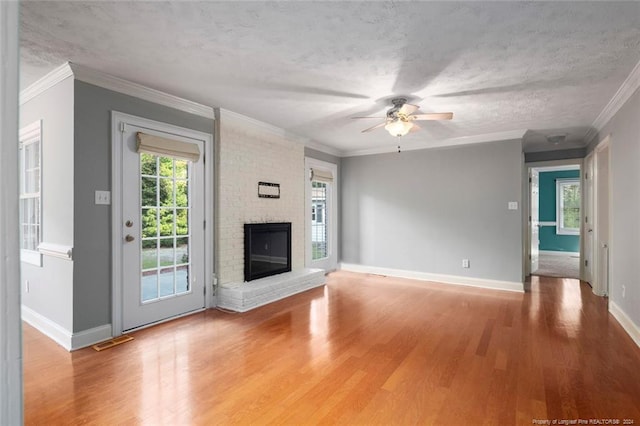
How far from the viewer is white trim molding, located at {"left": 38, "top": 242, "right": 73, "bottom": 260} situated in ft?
9.50

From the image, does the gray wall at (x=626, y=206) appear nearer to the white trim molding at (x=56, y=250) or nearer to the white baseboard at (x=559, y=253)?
the white trim molding at (x=56, y=250)

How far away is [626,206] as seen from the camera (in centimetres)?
340

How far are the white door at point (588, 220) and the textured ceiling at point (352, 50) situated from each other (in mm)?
1827

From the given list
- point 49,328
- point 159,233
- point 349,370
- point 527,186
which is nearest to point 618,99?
point 527,186

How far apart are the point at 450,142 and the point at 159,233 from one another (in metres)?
4.43

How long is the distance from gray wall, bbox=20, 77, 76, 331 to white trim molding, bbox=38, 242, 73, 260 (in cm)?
4

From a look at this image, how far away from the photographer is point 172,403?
6.89 ft

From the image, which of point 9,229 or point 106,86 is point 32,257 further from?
point 9,229

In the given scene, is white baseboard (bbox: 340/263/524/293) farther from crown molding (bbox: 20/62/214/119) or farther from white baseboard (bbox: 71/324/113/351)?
white baseboard (bbox: 71/324/113/351)

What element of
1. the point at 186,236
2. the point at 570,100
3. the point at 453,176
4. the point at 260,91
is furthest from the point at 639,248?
the point at 186,236

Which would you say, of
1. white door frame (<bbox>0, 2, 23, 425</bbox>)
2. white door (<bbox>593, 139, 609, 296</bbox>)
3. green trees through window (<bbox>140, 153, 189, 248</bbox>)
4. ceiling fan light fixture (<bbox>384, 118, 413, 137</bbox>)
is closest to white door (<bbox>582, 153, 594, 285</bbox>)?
white door (<bbox>593, 139, 609, 296</bbox>)

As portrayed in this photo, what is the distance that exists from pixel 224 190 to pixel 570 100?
393cm

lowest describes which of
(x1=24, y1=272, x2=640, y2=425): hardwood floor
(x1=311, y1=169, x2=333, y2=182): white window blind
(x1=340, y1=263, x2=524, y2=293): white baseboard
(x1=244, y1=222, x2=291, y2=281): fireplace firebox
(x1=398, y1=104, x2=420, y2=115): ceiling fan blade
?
(x1=24, y1=272, x2=640, y2=425): hardwood floor

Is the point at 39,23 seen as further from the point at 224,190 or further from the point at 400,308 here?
the point at 400,308
